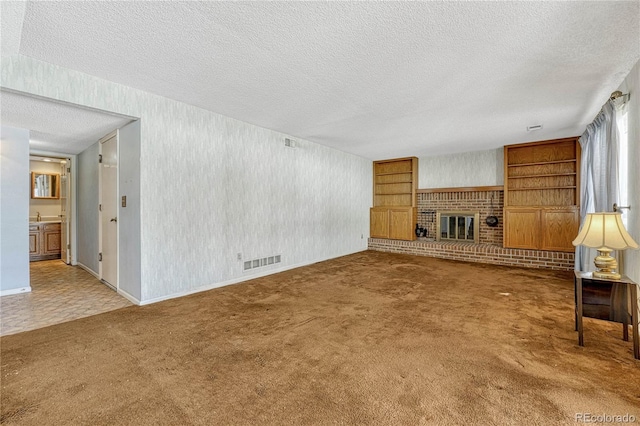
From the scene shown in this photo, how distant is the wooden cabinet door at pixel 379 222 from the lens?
716cm

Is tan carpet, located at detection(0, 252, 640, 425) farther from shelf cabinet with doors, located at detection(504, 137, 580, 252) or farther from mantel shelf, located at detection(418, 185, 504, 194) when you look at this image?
mantel shelf, located at detection(418, 185, 504, 194)

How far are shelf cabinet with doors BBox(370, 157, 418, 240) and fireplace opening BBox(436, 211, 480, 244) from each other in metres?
0.63

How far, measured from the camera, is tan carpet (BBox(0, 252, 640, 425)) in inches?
58.6

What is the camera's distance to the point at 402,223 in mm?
6891

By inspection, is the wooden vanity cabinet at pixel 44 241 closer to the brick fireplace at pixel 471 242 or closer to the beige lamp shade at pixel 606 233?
the brick fireplace at pixel 471 242

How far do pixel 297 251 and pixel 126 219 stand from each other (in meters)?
2.75

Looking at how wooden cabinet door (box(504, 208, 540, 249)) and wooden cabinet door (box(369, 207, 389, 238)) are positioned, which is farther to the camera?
wooden cabinet door (box(369, 207, 389, 238))

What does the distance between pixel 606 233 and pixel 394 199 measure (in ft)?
17.3

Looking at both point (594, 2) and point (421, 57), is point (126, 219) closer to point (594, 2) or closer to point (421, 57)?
point (421, 57)

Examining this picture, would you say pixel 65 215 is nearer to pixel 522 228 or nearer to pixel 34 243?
pixel 34 243

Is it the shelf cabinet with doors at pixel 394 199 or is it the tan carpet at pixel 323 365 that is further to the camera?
the shelf cabinet with doors at pixel 394 199

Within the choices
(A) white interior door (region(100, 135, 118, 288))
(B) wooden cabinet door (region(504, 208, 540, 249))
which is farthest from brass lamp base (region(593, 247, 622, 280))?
(A) white interior door (region(100, 135, 118, 288))

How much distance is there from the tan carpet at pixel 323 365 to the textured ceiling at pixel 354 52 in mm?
2401

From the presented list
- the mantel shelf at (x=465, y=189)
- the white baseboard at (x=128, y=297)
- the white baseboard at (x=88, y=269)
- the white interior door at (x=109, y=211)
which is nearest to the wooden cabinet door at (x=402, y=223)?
the mantel shelf at (x=465, y=189)
